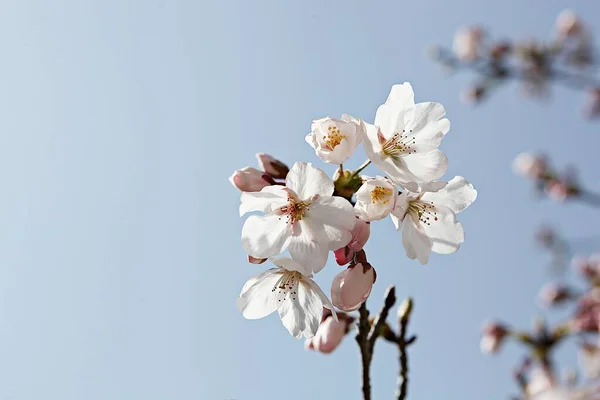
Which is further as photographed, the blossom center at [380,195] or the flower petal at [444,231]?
the flower petal at [444,231]

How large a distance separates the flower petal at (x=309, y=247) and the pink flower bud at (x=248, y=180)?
7.2 inches

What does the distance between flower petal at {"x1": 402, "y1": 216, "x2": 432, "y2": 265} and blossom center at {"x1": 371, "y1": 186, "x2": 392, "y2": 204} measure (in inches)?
6.3

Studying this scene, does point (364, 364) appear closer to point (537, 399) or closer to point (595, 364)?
point (537, 399)

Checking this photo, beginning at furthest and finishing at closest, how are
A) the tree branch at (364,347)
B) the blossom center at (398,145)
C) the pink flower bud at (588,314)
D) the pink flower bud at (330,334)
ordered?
the pink flower bud at (588,314), the pink flower bud at (330,334), the blossom center at (398,145), the tree branch at (364,347)

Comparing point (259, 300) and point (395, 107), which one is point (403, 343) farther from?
point (395, 107)

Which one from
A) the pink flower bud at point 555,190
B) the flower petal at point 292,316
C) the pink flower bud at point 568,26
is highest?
the pink flower bud at point 568,26

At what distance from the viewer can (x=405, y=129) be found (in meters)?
1.66

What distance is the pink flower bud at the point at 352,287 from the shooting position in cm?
136

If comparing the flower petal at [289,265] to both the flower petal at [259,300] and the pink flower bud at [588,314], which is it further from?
the pink flower bud at [588,314]

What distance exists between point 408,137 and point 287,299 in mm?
614

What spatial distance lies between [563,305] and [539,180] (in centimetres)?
136

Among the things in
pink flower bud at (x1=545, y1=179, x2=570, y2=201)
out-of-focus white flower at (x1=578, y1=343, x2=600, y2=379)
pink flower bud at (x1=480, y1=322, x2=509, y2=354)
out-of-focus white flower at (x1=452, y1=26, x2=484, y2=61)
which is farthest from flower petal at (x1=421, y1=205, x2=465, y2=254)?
out-of-focus white flower at (x1=452, y1=26, x2=484, y2=61)

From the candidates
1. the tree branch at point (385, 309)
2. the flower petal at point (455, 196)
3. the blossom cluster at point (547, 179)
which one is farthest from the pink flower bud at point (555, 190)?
the tree branch at point (385, 309)

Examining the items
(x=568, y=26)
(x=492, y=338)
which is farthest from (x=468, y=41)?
(x=492, y=338)
